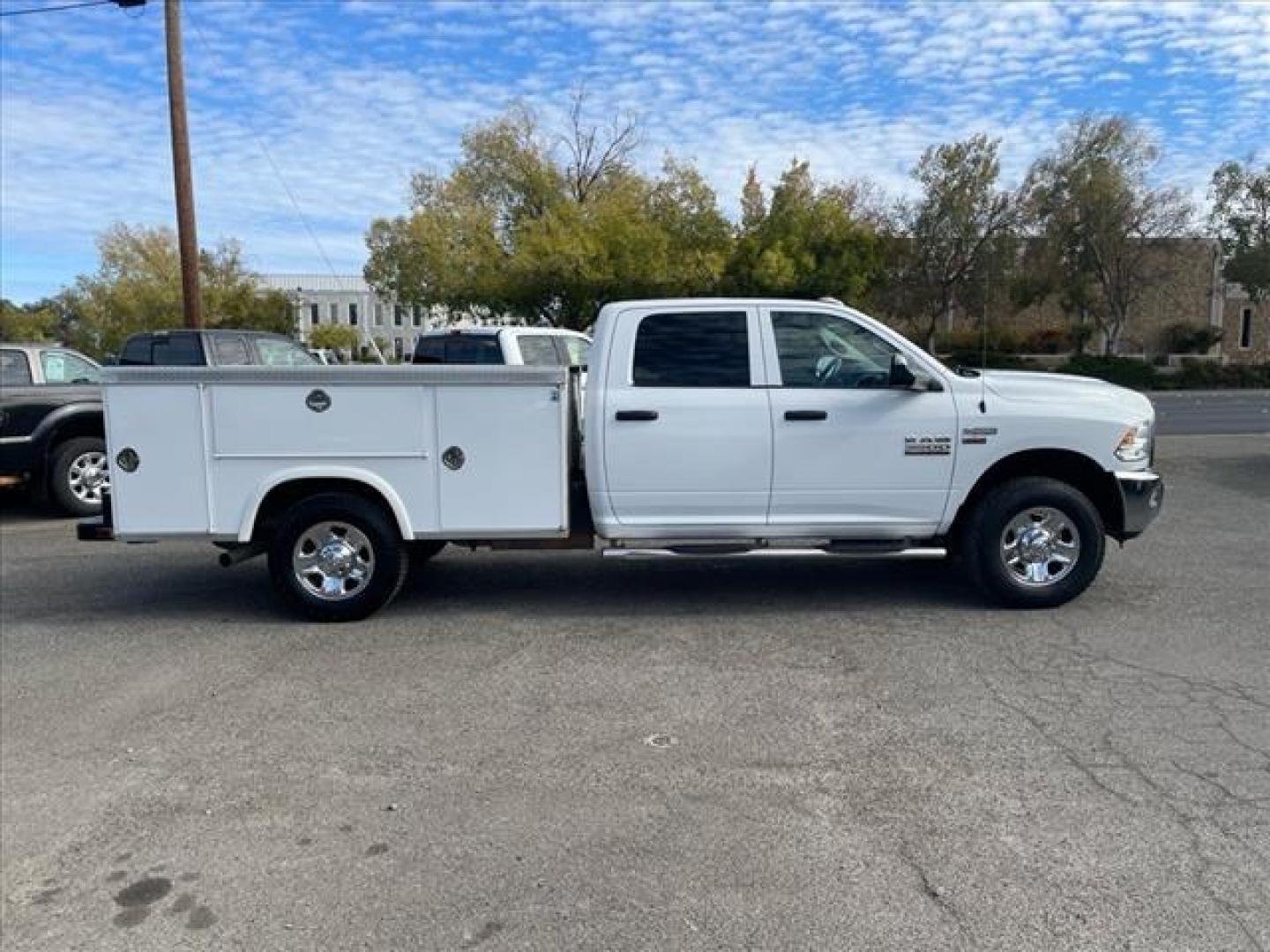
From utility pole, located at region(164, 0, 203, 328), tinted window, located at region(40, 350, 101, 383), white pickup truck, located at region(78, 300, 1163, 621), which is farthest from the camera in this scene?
utility pole, located at region(164, 0, 203, 328)

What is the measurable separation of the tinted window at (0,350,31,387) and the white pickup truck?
5.13 meters

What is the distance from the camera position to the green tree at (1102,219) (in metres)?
37.2

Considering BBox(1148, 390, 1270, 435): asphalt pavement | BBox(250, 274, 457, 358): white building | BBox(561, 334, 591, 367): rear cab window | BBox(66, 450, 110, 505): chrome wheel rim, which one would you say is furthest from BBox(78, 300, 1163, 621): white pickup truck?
BBox(250, 274, 457, 358): white building

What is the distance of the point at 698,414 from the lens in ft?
19.4

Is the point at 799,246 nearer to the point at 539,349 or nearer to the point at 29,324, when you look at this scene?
the point at 539,349

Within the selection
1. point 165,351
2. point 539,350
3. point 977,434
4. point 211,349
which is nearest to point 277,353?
point 211,349

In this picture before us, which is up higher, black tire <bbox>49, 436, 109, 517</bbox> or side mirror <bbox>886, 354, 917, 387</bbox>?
side mirror <bbox>886, 354, 917, 387</bbox>

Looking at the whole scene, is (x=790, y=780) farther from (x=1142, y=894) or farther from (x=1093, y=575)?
(x=1093, y=575)

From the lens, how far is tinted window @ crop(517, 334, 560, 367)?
40.6 feet

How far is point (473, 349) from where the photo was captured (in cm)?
1252

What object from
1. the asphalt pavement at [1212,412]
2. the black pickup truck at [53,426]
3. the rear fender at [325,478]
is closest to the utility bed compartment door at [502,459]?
the rear fender at [325,478]

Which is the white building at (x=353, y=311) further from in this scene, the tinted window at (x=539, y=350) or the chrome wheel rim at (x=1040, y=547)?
the chrome wheel rim at (x=1040, y=547)

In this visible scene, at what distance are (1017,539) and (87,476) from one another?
9713mm

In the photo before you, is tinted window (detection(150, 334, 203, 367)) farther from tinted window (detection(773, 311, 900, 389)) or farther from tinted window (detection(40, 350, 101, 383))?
tinted window (detection(773, 311, 900, 389))
